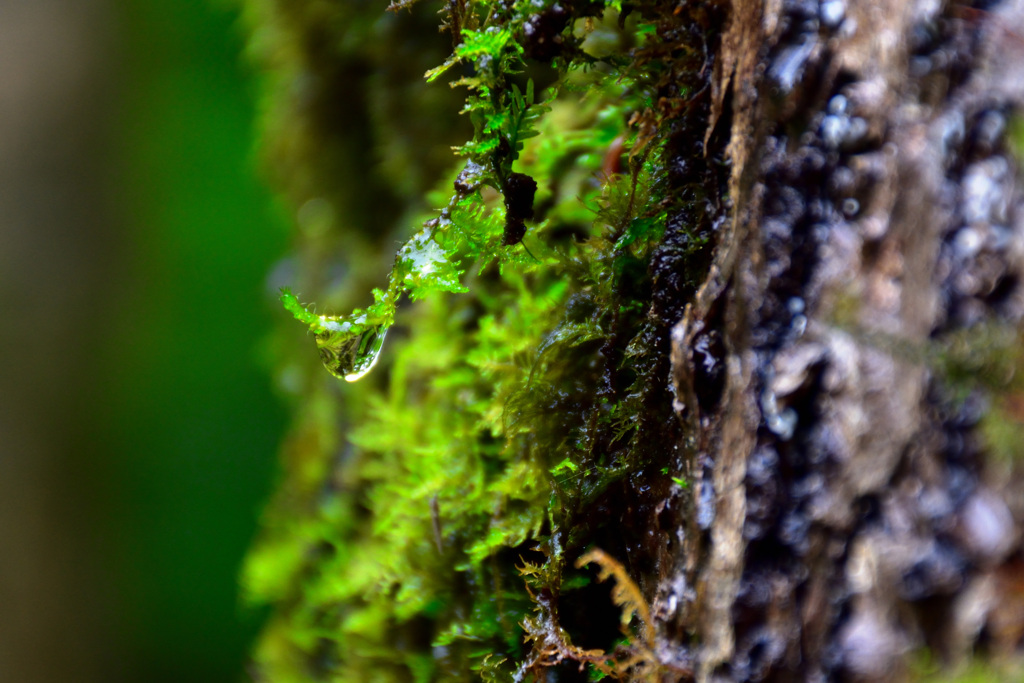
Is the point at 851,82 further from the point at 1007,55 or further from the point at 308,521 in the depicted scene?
the point at 308,521

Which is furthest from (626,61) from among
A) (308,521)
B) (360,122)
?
(308,521)

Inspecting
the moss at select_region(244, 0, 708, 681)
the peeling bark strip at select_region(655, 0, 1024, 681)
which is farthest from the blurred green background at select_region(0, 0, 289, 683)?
the peeling bark strip at select_region(655, 0, 1024, 681)

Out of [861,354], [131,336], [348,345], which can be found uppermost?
[131,336]

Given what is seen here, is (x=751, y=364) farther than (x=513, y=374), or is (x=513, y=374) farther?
(x=513, y=374)

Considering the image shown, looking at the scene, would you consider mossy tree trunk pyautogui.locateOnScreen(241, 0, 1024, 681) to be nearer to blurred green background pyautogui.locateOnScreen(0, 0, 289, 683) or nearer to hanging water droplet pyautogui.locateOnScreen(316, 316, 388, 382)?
hanging water droplet pyautogui.locateOnScreen(316, 316, 388, 382)

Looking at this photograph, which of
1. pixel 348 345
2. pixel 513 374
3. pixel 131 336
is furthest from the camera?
pixel 131 336

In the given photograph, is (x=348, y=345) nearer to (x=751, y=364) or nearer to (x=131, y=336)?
(x=751, y=364)

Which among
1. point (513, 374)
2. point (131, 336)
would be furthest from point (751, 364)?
point (131, 336)
